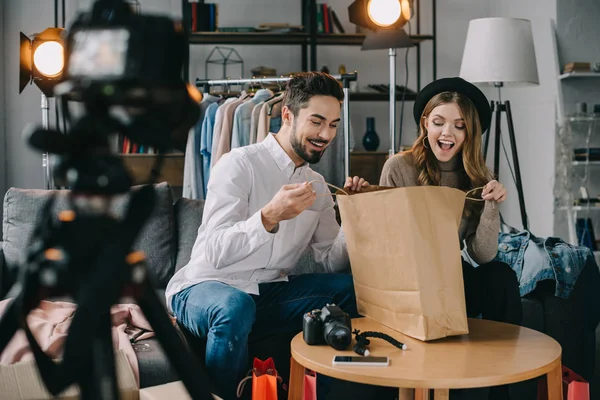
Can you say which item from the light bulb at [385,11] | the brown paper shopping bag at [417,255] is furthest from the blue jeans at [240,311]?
the light bulb at [385,11]

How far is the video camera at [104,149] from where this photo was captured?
406 millimetres

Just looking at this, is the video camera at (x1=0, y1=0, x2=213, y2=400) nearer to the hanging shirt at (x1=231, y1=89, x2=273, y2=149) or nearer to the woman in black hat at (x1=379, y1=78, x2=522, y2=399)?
the woman in black hat at (x1=379, y1=78, x2=522, y2=399)

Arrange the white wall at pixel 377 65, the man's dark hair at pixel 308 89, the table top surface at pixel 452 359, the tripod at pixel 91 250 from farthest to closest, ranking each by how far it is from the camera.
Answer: the white wall at pixel 377 65 → the man's dark hair at pixel 308 89 → the table top surface at pixel 452 359 → the tripod at pixel 91 250

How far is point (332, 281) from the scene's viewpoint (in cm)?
201

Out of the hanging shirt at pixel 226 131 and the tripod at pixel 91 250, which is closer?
the tripod at pixel 91 250

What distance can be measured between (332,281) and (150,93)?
5.35 feet

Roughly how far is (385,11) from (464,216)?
1.44 metres

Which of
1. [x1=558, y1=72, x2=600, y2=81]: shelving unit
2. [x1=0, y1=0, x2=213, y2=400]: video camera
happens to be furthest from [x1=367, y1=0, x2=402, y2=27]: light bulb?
[x1=0, y1=0, x2=213, y2=400]: video camera

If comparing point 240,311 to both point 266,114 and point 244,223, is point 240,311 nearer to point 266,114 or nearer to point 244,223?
point 244,223

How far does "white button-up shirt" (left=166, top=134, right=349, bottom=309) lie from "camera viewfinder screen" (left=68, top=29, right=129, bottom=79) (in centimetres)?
134

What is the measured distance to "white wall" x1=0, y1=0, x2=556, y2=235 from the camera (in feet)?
14.6

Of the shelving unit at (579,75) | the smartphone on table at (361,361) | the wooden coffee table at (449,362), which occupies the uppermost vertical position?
the shelving unit at (579,75)

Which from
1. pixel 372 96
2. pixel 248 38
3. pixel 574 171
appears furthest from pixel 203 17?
pixel 574 171

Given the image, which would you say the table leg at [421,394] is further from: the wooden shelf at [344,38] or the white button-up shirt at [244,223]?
the wooden shelf at [344,38]
